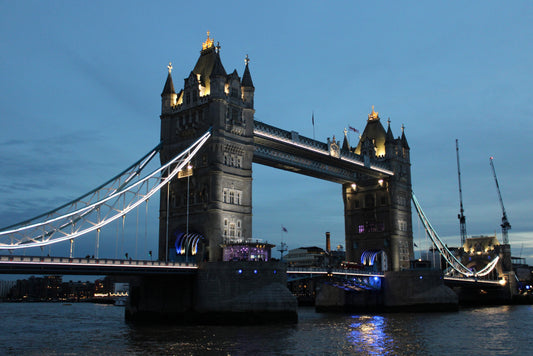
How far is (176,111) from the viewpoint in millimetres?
69000

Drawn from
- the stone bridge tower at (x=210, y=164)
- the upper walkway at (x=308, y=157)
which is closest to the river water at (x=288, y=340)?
the stone bridge tower at (x=210, y=164)

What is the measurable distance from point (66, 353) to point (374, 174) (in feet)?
207

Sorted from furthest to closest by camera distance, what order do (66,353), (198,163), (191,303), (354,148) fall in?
(354,148)
(198,163)
(191,303)
(66,353)

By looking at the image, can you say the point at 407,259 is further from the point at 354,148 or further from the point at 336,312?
the point at 354,148

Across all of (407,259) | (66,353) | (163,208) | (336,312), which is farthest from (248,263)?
(407,259)

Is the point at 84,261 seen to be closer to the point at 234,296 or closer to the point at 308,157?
the point at 234,296

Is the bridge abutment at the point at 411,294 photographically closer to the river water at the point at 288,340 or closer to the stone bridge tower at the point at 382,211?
the stone bridge tower at the point at 382,211

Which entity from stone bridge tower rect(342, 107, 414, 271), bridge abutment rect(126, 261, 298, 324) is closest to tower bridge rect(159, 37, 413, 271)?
bridge abutment rect(126, 261, 298, 324)

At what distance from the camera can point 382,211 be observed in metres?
93.2

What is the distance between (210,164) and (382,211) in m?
38.7

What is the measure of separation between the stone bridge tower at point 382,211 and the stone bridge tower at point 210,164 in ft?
101

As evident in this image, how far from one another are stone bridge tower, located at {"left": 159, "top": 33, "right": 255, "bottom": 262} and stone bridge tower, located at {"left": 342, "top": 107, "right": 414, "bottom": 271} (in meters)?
30.7

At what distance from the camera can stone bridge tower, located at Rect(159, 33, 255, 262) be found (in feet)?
208

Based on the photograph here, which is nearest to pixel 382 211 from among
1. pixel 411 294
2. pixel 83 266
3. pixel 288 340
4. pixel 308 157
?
pixel 411 294
